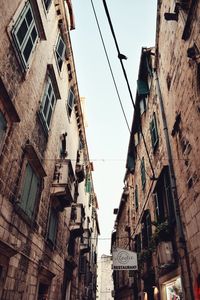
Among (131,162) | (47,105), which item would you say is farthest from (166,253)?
(131,162)

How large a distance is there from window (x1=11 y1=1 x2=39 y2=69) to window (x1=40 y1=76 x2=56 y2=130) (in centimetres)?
178

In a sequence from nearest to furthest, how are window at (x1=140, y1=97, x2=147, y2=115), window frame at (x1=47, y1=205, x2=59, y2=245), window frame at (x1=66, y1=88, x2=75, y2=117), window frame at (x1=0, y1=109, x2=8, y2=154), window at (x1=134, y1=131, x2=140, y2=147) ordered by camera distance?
window frame at (x1=0, y1=109, x2=8, y2=154) → window frame at (x1=47, y1=205, x2=59, y2=245) → window at (x1=140, y1=97, x2=147, y2=115) → window frame at (x1=66, y1=88, x2=75, y2=117) → window at (x1=134, y1=131, x2=140, y2=147)

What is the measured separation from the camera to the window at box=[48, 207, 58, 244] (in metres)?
9.45

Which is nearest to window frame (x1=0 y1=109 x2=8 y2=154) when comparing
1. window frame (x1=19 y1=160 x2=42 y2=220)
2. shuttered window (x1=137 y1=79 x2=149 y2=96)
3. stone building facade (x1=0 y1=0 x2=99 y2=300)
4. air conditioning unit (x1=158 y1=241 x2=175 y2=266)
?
stone building facade (x1=0 y1=0 x2=99 y2=300)

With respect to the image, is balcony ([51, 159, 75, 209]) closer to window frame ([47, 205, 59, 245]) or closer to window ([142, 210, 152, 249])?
window frame ([47, 205, 59, 245])

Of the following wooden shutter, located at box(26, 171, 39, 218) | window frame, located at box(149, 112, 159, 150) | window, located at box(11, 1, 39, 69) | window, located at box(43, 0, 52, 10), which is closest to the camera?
window, located at box(11, 1, 39, 69)

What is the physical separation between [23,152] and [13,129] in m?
0.90

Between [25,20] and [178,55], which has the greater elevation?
[25,20]

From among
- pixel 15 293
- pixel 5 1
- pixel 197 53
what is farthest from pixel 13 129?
pixel 197 53

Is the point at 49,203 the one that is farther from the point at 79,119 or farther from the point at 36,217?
the point at 79,119

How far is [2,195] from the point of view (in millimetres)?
5316

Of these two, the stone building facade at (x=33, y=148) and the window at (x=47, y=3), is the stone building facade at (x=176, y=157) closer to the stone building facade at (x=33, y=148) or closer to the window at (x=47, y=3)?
the stone building facade at (x=33, y=148)

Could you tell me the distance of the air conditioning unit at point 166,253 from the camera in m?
6.75

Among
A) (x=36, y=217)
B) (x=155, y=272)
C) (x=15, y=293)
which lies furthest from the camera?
(x=155, y=272)
